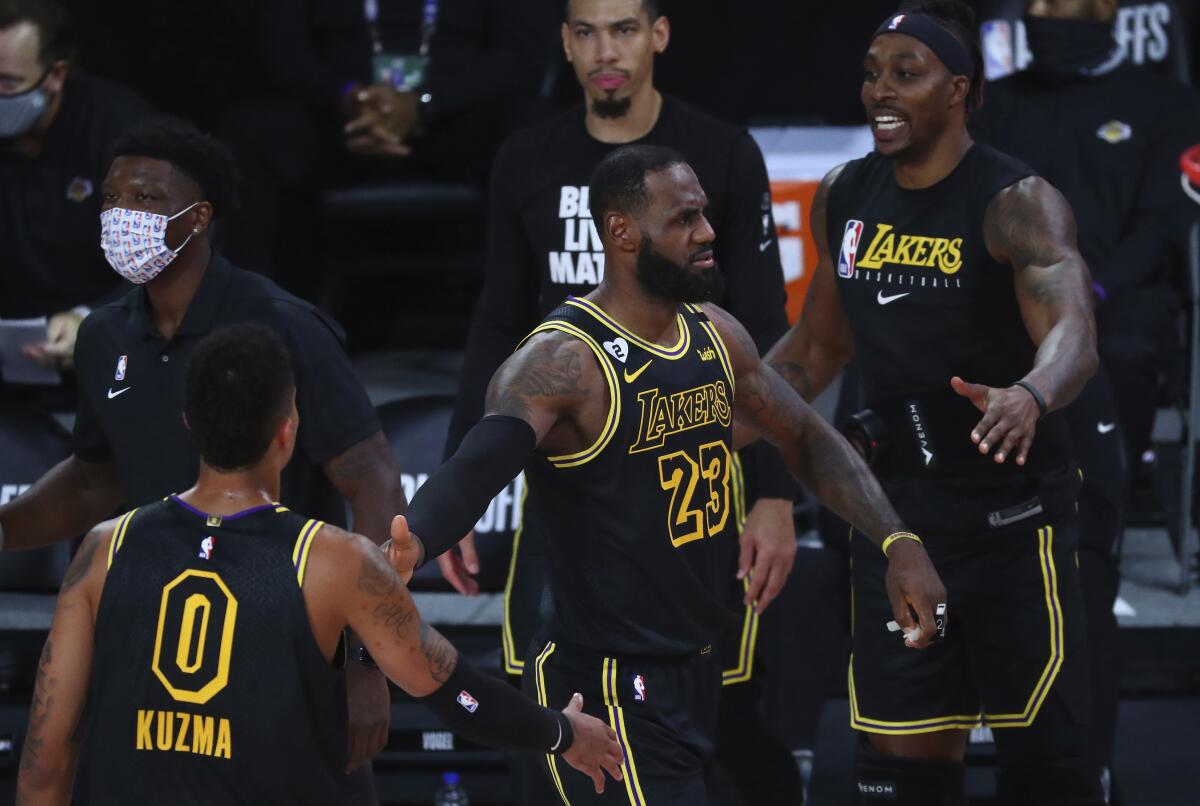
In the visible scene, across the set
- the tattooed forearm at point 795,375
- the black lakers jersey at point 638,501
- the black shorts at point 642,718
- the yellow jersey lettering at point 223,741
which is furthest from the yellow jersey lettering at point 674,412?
the yellow jersey lettering at point 223,741

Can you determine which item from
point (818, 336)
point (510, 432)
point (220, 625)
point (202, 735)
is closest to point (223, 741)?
point (202, 735)

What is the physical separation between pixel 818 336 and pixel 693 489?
1.14 metres

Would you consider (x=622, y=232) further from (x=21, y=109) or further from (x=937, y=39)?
(x=21, y=109)

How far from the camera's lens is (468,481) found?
365cm

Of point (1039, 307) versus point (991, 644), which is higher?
point (1039, 307)

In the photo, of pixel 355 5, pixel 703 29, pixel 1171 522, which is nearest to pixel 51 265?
pixel 355 5

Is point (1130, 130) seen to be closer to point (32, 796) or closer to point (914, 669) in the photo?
point (914, 669)

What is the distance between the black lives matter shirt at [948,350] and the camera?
4582 mm

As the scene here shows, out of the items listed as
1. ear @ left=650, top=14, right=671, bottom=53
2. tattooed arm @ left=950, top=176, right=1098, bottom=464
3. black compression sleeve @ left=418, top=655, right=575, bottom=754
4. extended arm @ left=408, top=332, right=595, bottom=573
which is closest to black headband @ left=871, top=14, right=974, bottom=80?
tattooed arm @ left=950, top=176, right=1098, bottom=464

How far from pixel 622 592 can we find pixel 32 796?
1.23 meters

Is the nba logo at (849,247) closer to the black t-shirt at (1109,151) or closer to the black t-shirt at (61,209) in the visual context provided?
the black t-shirt at (1109,151)

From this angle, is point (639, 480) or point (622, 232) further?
point (622, 232)

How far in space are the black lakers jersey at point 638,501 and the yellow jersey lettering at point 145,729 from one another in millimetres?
1046

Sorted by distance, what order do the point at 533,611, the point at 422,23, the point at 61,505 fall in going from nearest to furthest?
the point at 61,505 < the point at 533,611 < the point at 422,23
